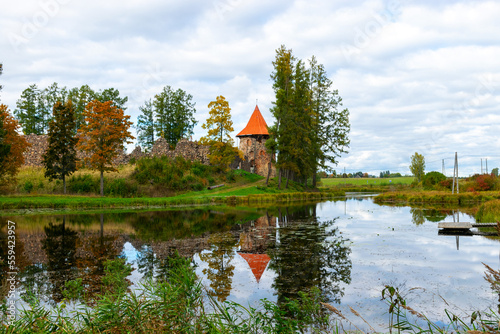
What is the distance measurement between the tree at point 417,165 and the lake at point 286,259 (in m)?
51.0

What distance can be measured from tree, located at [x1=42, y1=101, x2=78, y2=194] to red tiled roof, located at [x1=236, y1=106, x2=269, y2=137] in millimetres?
23873

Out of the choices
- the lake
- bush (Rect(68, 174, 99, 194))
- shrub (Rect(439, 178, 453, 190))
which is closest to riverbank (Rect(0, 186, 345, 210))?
bush (Rect(68, 174, 99, 194))

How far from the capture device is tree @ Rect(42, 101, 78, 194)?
88.8 ft

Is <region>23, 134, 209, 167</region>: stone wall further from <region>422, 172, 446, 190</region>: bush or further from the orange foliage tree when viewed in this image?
<region>422, 172, 446, 190</region>: bush

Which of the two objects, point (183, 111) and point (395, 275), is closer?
point (395, 275)

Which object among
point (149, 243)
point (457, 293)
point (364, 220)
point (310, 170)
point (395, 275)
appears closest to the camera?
point (457, 293)

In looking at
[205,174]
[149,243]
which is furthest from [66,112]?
[149,243]

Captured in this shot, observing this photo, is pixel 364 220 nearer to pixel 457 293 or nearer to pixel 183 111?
pixel 457 293

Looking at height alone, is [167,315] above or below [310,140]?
below

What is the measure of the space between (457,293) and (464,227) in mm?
8716

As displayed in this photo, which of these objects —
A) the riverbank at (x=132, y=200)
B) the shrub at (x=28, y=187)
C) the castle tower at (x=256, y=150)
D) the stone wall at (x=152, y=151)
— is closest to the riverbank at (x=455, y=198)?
the riverbank at (x=132, y=200)

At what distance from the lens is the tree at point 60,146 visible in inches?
1066

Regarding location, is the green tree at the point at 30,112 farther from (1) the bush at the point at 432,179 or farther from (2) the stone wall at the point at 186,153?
(1) the bush at the point at 432,179

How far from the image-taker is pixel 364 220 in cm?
1834
